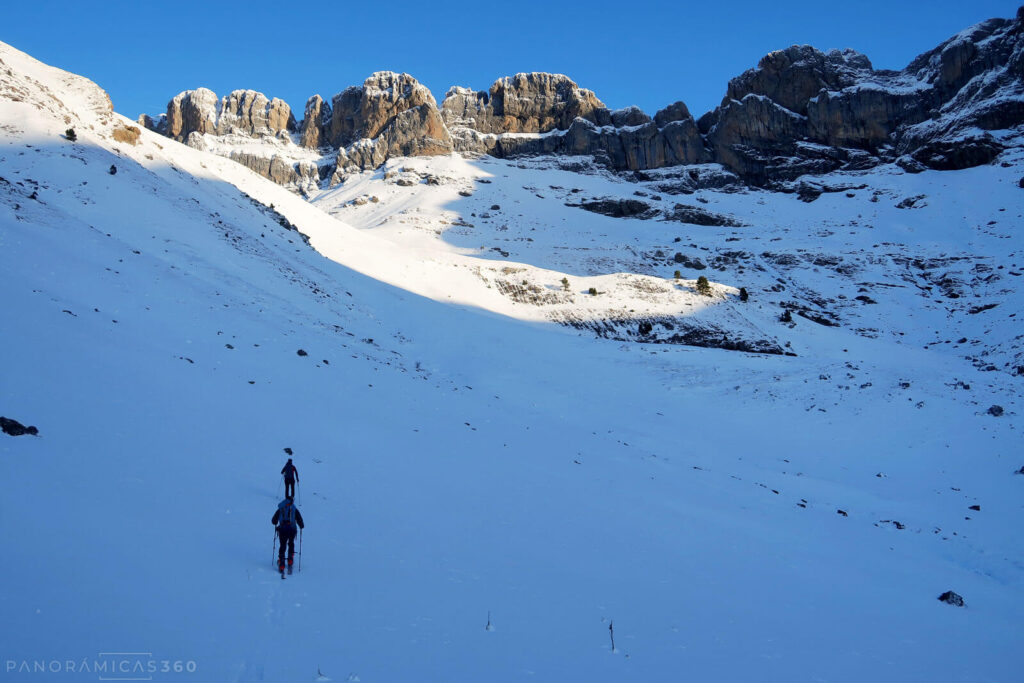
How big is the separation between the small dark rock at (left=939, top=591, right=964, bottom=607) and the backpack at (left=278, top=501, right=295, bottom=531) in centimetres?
1168

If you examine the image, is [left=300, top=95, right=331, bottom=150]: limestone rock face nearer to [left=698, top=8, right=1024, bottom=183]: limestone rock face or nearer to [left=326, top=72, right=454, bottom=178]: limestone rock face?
[left=326, top=72, right=454, bottom=178]: limestone rock face

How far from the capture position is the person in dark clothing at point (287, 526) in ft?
25.7

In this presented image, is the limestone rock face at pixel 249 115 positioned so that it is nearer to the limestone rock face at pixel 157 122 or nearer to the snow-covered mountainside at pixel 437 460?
the limestone rock face at pixel 157 122

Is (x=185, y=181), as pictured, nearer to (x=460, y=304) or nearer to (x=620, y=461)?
(x=460, y=304)

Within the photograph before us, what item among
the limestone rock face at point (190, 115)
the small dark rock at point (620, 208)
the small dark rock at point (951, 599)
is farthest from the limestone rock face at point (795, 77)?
the small dark rock at point (951, 599)

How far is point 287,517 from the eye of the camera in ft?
26.0

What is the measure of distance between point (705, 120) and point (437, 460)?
128m

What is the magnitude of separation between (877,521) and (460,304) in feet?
94.7

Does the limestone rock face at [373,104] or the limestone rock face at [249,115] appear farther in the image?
the limestone rock face at [249,115]

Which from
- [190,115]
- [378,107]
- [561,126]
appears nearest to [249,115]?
[190,115]

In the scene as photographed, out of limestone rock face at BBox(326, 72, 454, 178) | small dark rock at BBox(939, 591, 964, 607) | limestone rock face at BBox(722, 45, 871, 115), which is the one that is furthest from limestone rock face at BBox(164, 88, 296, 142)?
small dark rock at BBox(939, 591, 964, 607)

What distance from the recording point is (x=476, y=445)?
16.8 meters

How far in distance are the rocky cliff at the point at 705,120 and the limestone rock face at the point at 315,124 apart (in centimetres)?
31

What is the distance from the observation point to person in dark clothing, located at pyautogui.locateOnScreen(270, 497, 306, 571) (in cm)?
782
